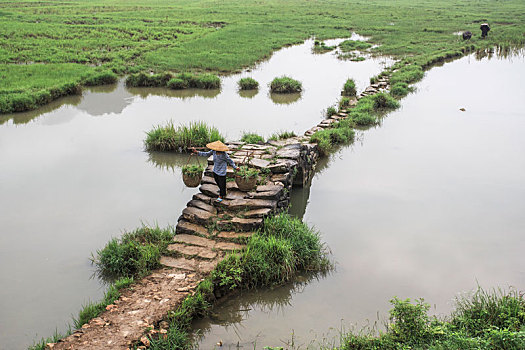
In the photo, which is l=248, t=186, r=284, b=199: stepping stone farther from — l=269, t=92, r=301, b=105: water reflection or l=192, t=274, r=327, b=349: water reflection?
l=269, t=92, r=301, b=105: water reflection

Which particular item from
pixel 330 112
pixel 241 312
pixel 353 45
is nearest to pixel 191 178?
pixel 241 312

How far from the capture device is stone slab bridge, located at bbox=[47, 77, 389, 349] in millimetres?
4980

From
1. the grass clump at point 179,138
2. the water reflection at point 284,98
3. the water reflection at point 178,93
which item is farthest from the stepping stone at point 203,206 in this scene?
the water reflection at point 178,93

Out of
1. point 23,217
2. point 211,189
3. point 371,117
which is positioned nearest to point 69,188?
point 23,217

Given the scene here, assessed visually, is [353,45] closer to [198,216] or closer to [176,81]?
[176,81]

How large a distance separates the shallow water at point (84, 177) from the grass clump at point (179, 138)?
0.29 meters

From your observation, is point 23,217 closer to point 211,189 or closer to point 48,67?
point 211,189

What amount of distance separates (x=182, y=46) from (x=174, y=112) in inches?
416

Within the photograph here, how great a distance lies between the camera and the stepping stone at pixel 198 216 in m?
6.96

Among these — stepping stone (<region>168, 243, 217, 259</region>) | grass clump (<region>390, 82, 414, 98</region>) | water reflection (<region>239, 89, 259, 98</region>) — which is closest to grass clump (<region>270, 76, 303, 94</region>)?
water reflection (<region>239, 89, 259, 98</region>)

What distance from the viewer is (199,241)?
663 cm

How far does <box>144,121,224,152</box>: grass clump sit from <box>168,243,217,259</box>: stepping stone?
4.72m

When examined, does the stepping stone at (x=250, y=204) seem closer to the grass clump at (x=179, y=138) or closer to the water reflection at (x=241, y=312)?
the water reflection at (x=241, y=312)

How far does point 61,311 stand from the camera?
18.8 feet
